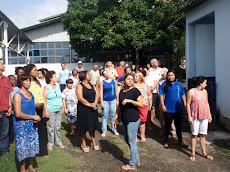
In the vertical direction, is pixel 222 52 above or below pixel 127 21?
below

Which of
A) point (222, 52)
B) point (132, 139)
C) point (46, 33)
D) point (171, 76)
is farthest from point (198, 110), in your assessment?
point (46, 33)

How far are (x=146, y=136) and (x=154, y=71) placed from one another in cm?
197

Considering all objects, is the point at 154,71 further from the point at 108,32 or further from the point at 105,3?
the point at 105,3

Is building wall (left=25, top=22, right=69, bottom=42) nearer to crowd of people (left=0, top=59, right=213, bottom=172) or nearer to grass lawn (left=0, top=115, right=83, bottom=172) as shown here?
crowd of people (left=0, top=59, right=213, bottom=172)

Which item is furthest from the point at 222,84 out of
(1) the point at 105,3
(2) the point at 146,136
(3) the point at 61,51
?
(3) the point at 61,51

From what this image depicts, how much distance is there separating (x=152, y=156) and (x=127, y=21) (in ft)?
39.5

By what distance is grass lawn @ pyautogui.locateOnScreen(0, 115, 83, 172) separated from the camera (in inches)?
178

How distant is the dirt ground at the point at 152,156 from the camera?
453 cm

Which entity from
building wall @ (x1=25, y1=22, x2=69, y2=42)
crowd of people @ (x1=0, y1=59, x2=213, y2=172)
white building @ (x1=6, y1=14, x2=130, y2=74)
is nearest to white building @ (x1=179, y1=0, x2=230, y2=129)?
crowd of people @ (x1=0, y1=59, x2=213, y2=172)

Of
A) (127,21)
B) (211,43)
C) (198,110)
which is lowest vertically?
(198,110)

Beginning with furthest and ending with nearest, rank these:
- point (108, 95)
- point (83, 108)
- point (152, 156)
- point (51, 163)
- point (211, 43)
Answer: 1. point (211, 43)
2. point (108, 95)
3. point (83, 108)
4. point (152, 156)
5. point (51, 163)

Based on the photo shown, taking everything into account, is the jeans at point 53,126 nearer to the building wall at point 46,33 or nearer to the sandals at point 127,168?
the sandals at point 127,168

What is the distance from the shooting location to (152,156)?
16.7 ft

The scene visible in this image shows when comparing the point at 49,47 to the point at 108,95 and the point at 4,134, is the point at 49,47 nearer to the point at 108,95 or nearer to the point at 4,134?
the point at 108,95
